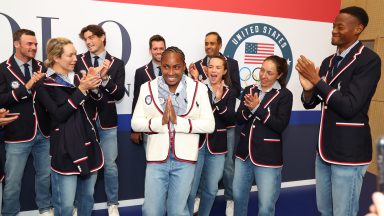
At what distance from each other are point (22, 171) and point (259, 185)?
7.75 feet

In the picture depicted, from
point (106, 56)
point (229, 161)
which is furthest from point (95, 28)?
point (229, 161)

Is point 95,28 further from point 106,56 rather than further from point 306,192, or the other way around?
point 306,192

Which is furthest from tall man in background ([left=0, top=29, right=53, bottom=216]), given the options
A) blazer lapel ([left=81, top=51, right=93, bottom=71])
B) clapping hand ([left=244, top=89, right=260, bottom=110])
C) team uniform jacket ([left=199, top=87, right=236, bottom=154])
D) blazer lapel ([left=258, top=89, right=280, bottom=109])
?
blazer lapel ([left=258, top=89, right=280, bottom=109])

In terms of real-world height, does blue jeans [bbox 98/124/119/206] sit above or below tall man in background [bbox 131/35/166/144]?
below

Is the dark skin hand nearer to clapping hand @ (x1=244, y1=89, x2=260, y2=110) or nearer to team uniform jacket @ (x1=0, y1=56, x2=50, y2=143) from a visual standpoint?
clapping hand @ (x1=244, y1=89, x2=260, y2=110)

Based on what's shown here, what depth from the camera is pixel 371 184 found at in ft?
17.1

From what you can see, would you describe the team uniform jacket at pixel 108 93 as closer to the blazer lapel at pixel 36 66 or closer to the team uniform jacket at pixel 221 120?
the blazer lapel at pixel 36 66

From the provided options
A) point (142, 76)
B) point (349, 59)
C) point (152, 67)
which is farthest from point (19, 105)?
point (349, 59)

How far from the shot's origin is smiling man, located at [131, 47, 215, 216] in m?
2.48

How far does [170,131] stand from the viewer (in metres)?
2.49

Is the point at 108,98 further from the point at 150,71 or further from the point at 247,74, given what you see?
the point at 247,74

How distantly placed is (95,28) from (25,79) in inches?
34.6

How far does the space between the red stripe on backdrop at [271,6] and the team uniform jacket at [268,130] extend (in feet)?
6.18

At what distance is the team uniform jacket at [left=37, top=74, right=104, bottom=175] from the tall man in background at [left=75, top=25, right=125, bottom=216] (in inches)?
32.4
